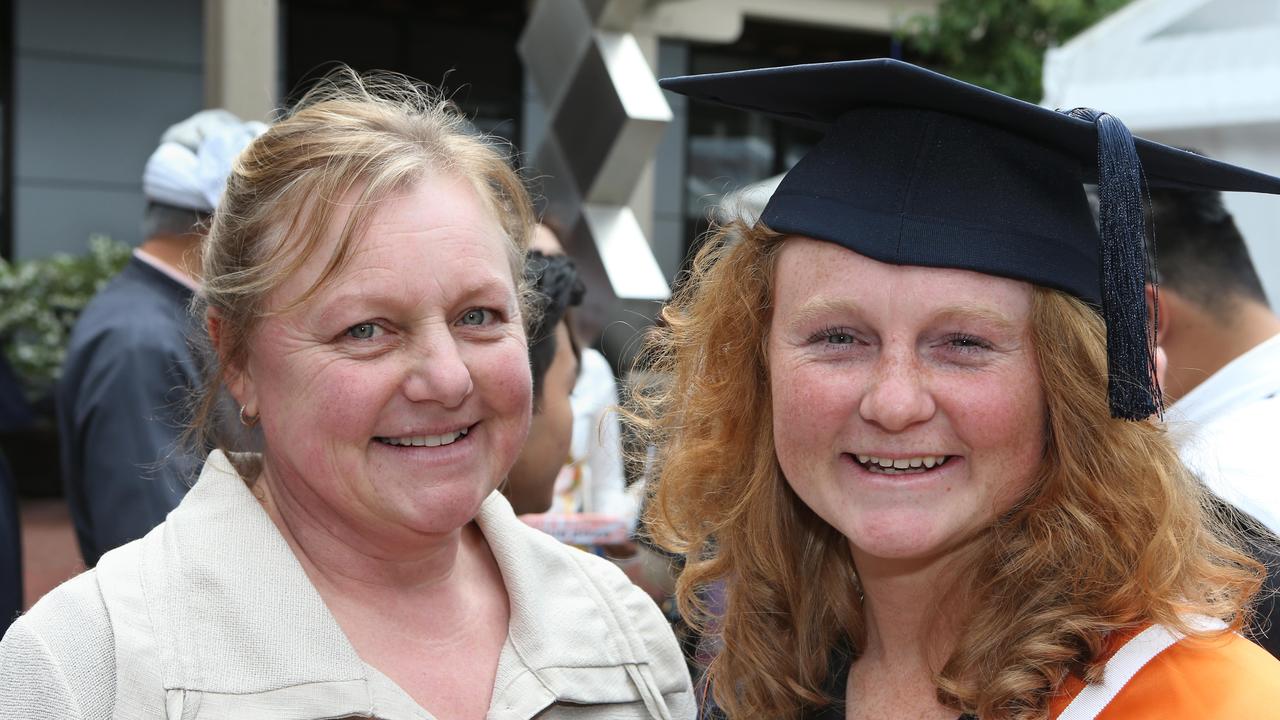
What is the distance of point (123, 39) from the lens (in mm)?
10789

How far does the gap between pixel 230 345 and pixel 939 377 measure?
41.7 inches

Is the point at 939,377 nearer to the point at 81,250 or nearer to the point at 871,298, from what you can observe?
the point at 871,298

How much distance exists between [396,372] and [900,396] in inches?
28.1

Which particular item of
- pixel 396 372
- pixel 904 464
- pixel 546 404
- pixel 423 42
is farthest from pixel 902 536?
pixel 423 42

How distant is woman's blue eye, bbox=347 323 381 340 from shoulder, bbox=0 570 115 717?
19.4 inches

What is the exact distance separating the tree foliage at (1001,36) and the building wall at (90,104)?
21.3ft

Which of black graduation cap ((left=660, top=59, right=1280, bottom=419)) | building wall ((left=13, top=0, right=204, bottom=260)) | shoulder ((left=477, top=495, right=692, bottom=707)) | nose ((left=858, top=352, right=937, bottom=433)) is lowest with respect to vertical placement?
building wall ((left=13, top=0, right=204, bottom=260))

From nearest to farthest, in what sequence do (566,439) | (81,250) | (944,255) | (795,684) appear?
(944,255), (795,684), (566,439), (81,250)

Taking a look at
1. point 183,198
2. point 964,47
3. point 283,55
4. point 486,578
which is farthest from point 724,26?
point 486,578

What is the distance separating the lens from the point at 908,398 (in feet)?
5.38

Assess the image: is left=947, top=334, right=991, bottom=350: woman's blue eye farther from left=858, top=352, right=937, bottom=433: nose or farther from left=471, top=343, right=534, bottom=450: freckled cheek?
left=471, top=343, right=534, bottom=450: freckled cheek

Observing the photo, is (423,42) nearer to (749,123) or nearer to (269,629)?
(749,123)

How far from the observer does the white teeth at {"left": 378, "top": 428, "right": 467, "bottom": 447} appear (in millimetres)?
1836

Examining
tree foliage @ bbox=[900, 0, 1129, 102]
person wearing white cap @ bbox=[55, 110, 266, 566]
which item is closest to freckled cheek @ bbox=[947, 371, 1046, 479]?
person wearing white cap @ bbox=[55, 110, 266, 566]
